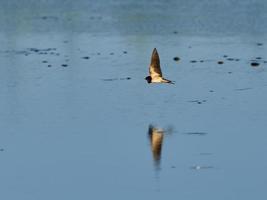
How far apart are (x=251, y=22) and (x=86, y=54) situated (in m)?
10.2

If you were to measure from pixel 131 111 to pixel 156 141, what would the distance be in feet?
9.03

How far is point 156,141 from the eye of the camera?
65.3 ft

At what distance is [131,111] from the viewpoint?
22547 mm

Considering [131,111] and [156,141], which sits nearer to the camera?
[156,141]

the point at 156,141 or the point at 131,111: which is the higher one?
the point at 156,141

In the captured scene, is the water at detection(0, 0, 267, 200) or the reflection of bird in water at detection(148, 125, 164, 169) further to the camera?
the reflection of bird in water at detection(148, 125, 164, 169)

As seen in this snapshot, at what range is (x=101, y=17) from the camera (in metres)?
42.0

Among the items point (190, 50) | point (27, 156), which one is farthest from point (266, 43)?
point (27, 156)

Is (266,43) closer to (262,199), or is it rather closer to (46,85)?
(46,85)

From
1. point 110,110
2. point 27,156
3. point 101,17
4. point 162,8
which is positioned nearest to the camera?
point 27,156

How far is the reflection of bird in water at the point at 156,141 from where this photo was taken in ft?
61.0

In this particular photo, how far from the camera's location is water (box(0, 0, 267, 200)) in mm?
17234

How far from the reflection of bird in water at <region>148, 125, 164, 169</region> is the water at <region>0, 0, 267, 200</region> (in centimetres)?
4

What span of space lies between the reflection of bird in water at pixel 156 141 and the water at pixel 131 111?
37mm
